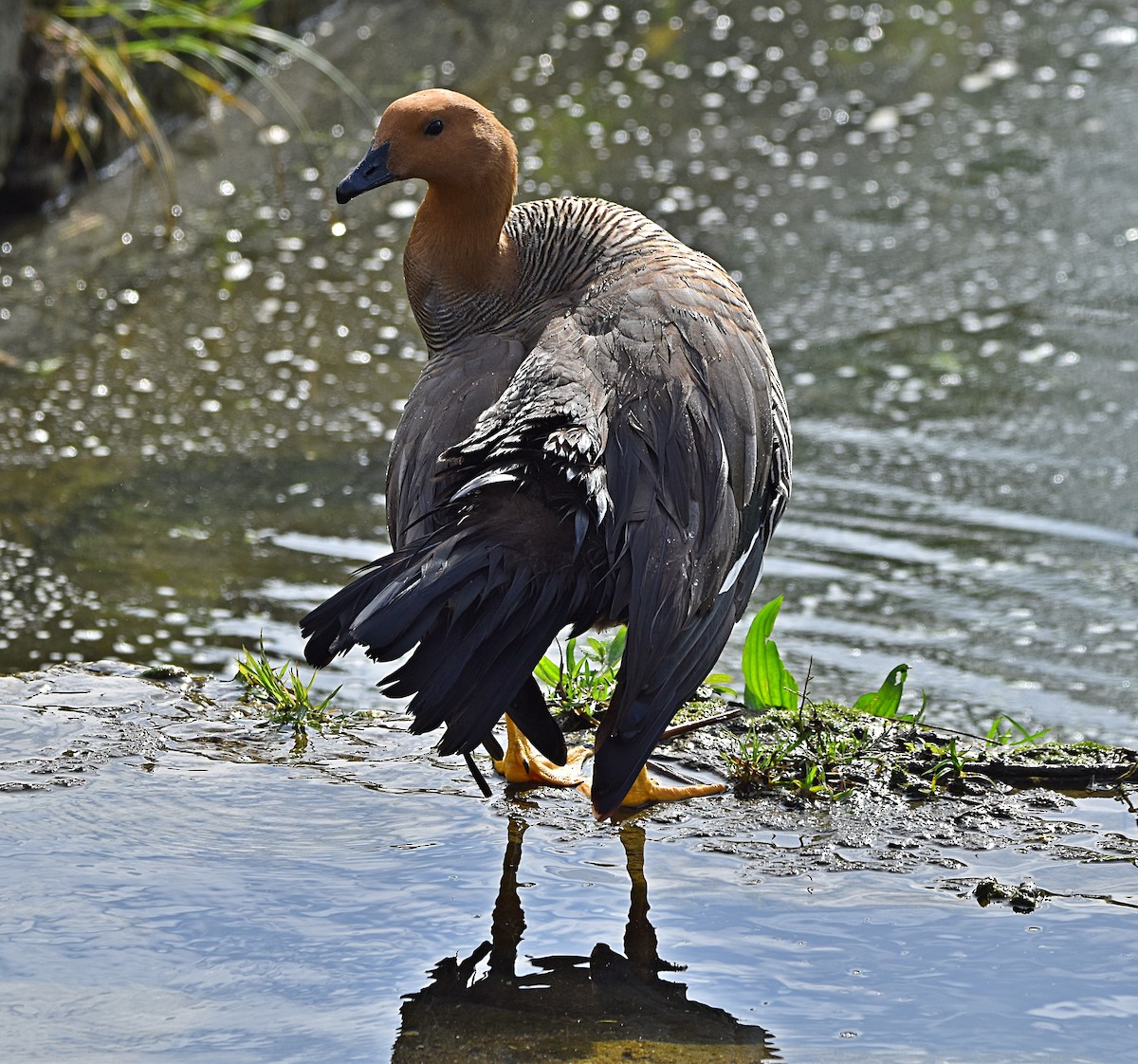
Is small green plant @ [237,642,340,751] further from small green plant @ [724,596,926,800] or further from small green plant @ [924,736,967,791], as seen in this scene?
small green plant @ [924,736,967,791]

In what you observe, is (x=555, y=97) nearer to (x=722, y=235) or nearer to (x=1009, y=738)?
(x=722, y=235)

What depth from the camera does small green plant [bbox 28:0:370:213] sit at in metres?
8.11

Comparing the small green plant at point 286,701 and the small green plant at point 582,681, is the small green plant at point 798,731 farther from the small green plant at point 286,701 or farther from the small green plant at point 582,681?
the small green plant at point 286,701

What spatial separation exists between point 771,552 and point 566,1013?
3.14 meters

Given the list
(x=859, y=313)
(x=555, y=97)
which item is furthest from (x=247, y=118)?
(x=859, y=313)

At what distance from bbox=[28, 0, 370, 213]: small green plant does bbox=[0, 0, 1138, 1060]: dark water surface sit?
0.27m

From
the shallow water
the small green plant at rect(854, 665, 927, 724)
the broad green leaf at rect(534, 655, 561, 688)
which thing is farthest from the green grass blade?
the broad green leaf at rect(534, 655, 561, 688)

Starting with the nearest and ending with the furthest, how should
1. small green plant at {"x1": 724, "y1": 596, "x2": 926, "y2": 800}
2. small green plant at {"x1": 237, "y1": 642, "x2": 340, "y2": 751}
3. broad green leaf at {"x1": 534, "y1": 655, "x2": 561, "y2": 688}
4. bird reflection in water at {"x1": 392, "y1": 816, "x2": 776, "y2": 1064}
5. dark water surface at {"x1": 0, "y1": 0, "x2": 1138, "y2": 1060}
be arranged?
bird reflection in water at {"x1": 392, "y1": 816, "x2": 776, "y2": 1064} → dark water surface at {"x1": 0, "y1": 0, "x2": 1138, "y2": 1060} → small green plant at {"x1": 724, "y1": 596, "x2": 926, "y2": 800} → small green plant at {"x1": 237, "y1": 642, "x2": 340, "y2": 751} → broad green leaf at {"x1": 534, "y1": 655, "x2": 561, "y2": 688}

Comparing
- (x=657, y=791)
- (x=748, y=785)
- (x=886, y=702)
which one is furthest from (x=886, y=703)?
(x=657, y=791)

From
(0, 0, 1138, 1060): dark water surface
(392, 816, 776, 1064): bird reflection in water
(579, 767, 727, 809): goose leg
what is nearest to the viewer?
(392, 816, 776, 1064): bird reflection in water

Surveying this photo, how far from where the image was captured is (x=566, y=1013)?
285cm

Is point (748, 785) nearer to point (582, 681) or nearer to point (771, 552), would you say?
point (582, 681)

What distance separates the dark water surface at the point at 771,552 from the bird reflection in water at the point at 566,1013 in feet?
0.08

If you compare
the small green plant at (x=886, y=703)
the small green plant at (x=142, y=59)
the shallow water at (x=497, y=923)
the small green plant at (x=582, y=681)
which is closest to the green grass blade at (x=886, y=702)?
the small green plant at (x=886, y=703)
